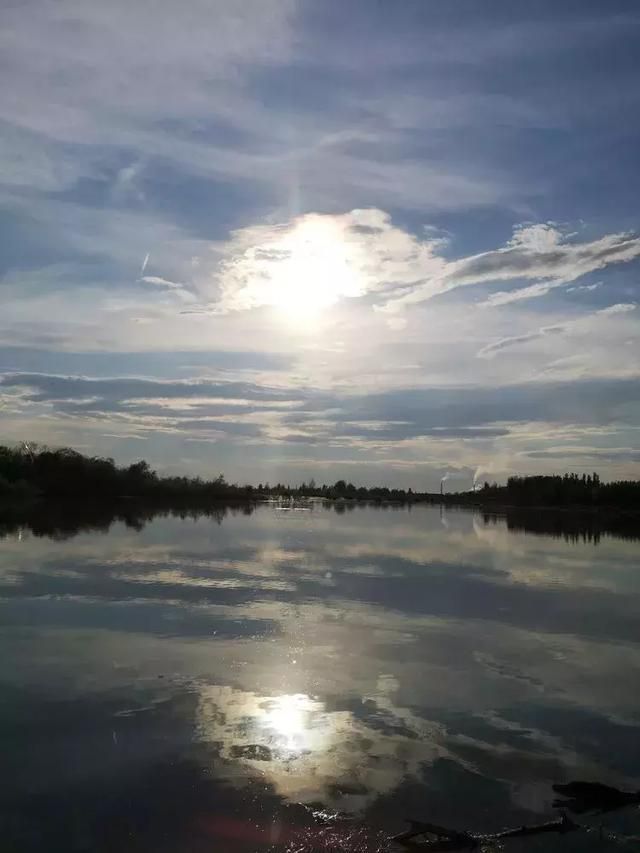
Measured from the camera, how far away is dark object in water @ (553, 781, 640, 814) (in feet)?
26.1

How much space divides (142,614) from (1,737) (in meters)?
8.94

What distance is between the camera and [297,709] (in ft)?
36.5

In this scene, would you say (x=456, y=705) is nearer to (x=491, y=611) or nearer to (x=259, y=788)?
(x=259, y=788)

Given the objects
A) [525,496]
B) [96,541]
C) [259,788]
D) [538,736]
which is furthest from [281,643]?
[525,496]

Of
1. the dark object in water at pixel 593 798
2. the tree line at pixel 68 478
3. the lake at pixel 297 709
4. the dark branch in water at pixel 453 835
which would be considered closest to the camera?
the dark branch in water at pixel 453 835

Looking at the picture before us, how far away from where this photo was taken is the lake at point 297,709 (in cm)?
761

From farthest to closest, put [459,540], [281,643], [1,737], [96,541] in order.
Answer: [459,540], [96,541], [281,643], [1,737]

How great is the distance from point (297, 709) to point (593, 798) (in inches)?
175

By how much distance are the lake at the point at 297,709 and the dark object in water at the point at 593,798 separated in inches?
9.1

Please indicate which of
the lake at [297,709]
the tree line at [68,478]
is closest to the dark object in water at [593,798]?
the lake at [297,709]

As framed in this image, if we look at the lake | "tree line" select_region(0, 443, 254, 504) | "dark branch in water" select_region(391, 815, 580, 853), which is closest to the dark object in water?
the lake

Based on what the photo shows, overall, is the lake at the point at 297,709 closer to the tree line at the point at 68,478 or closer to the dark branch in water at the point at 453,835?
the dark branch in water at the point at 453,835

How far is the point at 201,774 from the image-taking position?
859cm

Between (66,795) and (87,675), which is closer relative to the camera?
(66,795)
